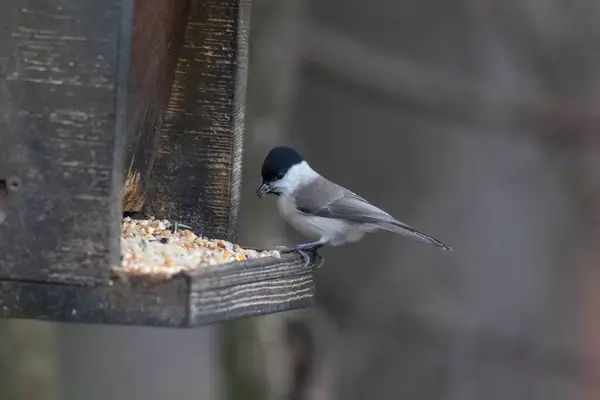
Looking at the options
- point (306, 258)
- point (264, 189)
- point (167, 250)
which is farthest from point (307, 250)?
point (167, 250)

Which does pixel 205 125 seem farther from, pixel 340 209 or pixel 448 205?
pixel 448 205

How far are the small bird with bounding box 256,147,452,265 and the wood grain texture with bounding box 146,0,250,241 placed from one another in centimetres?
40

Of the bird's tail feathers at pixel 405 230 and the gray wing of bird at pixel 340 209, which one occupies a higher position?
the gray wing of bird at pixel 340 209

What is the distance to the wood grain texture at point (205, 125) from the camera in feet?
9.02

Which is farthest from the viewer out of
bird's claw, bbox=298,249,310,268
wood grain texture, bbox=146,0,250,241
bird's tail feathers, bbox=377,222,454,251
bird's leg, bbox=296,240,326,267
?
bird's tail feathers, bbox=377,222,454,251

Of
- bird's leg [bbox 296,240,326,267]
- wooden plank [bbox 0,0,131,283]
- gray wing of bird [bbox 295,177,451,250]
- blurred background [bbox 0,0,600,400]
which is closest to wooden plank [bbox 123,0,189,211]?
wooden plank [bbox 0,0,131,283]

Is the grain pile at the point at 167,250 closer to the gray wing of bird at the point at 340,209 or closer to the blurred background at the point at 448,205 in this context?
the gray wing of bird at the point at 340,209

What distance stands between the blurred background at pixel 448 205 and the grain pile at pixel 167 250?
2131 mm

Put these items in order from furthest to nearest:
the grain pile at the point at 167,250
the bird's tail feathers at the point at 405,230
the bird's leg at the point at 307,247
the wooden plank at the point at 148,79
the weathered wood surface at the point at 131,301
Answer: the bird's tail feathers at the point at 405,230, the bird's leg at the point at 307,247, the wooden plank at the point at 148,79, the grain pile at the point at 167,250, the weathered wood surface at the point at 131,301

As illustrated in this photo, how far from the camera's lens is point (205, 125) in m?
2.79

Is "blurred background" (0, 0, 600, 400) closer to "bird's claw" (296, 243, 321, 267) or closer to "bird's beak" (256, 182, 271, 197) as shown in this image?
"bird's beak" (256, 182, 271, 197)

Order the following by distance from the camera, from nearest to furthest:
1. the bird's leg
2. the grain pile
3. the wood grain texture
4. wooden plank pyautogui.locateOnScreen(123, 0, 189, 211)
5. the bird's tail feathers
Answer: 1. the grain pile
2. wooden plank pyautogui.locateOnScreen(123, 0, 189, 211)
3. the bird's leg
4. the wood grain texture
5. the bird's tail feathers

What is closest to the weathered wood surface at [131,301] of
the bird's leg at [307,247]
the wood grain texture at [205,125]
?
the bird's leg at [307,247]

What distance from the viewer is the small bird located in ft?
10.5
